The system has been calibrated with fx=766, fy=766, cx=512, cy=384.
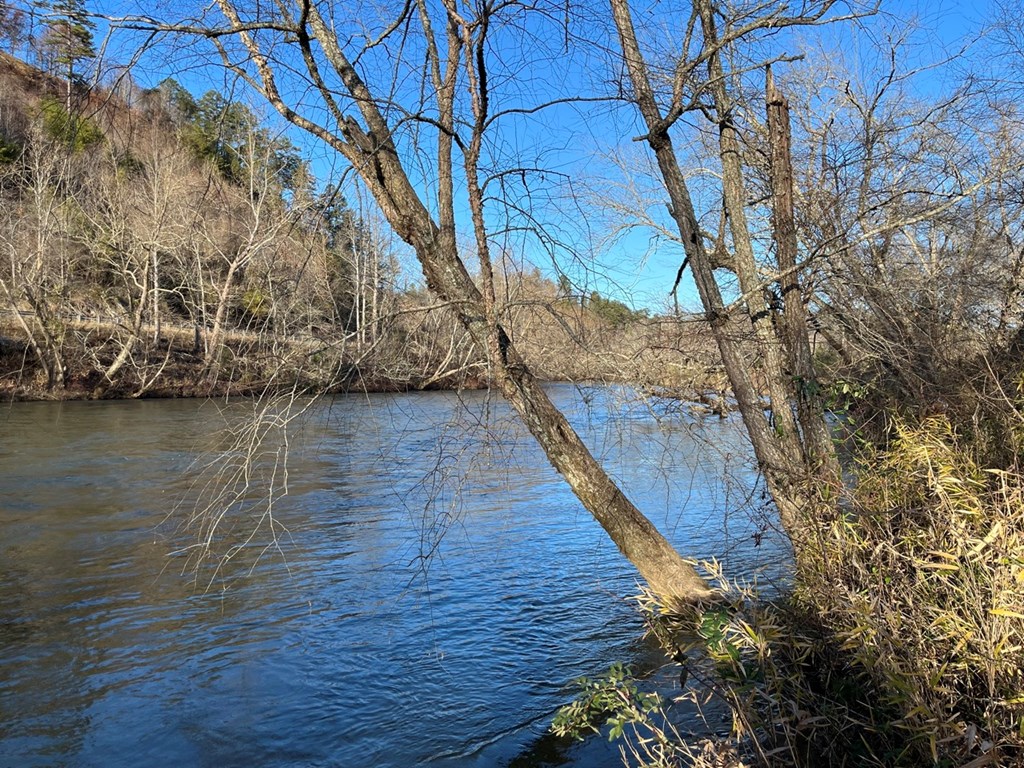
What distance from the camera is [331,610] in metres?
7.58

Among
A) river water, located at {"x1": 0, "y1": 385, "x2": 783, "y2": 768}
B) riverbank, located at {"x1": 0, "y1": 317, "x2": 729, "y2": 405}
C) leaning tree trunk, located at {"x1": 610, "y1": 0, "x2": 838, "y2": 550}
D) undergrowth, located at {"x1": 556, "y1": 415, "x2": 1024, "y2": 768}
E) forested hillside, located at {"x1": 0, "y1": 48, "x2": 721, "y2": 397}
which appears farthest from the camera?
leaning tree trunk, located at {"x1": 610, "y1": 0, "x2": 838, "y2": 550}

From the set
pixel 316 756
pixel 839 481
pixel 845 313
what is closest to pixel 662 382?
pixel 845 313

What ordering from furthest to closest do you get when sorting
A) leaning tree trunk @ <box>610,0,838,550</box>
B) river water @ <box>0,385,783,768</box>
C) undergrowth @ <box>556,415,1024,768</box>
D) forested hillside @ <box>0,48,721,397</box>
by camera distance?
leaning tree trunk @ <box>610,0,838,550</box>, river water @ <box>0,385,783,768</box>, forested hillside @ <box>0,48,721,397</box>, undergrowth @ <box>556,415,1024,768</box>

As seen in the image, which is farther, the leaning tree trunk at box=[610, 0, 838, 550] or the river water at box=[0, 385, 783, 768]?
the leaning tree trunk at box=[610, 0, 838, 550]

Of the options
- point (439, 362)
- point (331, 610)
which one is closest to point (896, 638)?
point (439, 362)

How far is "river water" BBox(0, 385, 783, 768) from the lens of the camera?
513 cm

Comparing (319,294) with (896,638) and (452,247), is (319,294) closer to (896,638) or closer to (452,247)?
(452,247)

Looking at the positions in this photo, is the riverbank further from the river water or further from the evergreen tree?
the evergreen tree

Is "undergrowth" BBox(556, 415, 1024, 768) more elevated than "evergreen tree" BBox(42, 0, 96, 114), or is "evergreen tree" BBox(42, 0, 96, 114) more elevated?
"evergreen tree" BBox(42, 0, 96, 114)

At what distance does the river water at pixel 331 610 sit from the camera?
16.8 feet

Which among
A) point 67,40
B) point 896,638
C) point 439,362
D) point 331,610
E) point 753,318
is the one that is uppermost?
point 67,40

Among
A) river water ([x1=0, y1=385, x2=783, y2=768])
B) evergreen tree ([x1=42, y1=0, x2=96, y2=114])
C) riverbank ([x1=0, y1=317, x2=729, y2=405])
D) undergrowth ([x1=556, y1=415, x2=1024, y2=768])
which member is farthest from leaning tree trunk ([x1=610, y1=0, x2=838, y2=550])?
evergreen tree ([x1=42, y1=0, x2=96, y2=114])

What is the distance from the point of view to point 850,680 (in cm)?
336

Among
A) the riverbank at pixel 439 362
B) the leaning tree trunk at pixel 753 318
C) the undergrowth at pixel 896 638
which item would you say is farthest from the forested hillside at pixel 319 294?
the undergrowth at pixel 896 638
